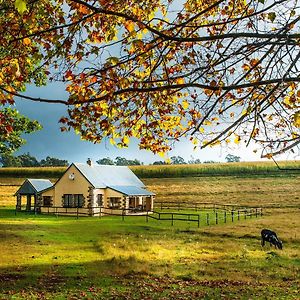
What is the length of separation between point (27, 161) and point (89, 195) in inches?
2694

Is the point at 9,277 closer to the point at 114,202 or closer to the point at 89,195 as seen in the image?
the point at 89,195

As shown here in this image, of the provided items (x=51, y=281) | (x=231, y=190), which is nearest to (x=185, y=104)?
(x=51, y=281)

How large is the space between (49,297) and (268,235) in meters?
15.5

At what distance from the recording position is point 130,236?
30125 millimetres

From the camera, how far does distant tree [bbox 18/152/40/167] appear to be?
110688 millimetres

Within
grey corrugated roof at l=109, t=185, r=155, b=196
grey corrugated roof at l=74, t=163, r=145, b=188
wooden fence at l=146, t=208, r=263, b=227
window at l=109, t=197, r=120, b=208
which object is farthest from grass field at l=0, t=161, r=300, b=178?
window at l=109, t=197, r=120, b=208

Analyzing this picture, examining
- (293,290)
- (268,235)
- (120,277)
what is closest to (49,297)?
(120,277)

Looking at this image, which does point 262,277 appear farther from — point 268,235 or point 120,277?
point 268,235

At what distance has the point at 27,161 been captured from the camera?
11269 cm

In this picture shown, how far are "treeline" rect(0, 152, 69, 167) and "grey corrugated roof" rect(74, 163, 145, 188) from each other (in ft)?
146

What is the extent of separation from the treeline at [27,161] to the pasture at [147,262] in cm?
6740

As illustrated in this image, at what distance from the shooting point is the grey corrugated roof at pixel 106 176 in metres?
50.1

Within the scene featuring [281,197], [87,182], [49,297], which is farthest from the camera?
[281,197]

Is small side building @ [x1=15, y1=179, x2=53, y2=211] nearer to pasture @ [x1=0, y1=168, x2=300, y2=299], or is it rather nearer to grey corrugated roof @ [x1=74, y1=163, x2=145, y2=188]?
grey corrugated roof @ [x1=74, y1=163, x2=145, y2=188]
